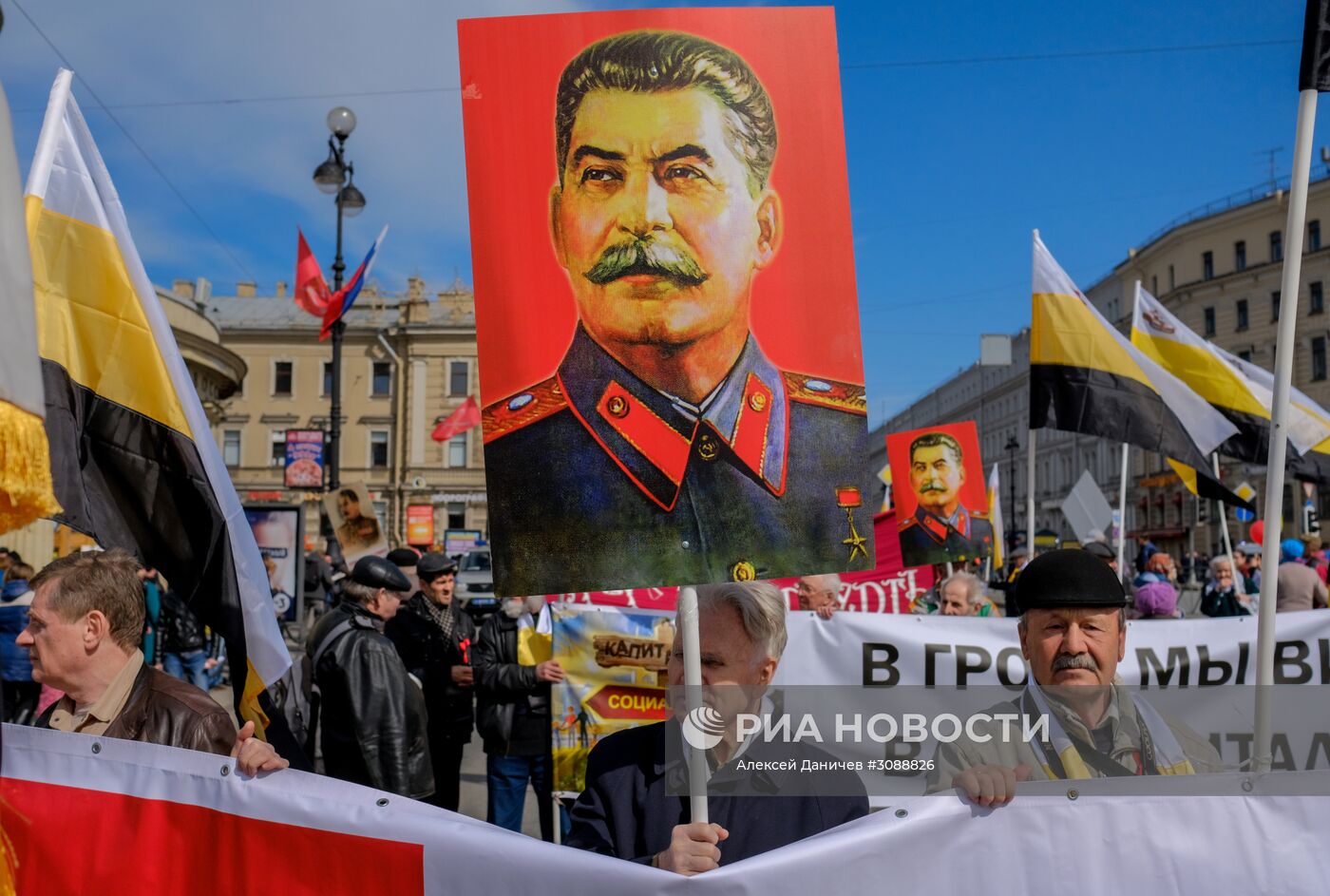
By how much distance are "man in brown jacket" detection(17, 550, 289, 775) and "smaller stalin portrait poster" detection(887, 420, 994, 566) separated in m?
9.42

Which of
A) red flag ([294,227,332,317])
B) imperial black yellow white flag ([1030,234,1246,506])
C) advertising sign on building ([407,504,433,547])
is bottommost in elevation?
advertising sign on building ([407,504,433,547])

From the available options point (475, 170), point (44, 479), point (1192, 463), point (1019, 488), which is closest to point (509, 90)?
point (475, 170)

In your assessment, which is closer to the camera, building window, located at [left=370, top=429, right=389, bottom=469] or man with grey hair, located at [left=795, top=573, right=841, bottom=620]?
man with grey hair, located at [left=795, top=573, right=841, bottom=620]

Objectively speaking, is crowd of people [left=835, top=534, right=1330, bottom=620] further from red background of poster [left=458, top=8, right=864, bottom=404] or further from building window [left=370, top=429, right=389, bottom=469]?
building window [left=370, top=429, right=389, bottom=469]

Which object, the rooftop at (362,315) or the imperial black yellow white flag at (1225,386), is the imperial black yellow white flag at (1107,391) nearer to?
the imperial black yellow white flag at (1225,386)

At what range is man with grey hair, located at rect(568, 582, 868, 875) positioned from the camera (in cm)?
249

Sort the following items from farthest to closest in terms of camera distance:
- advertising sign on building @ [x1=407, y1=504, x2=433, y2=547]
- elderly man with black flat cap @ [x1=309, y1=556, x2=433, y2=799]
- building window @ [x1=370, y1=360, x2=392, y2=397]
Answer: building window @ [x1=370, y1=360, x2=392, y2=397]
advertising sign on building @ [x1=407, y1=504, x2=433, y2=547]
elderly man with black flat cap @ [x1=309, y1=556, x2=433, y2=799]

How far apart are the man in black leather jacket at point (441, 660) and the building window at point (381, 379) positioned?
6067 centimetres

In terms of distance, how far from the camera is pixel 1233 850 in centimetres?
241

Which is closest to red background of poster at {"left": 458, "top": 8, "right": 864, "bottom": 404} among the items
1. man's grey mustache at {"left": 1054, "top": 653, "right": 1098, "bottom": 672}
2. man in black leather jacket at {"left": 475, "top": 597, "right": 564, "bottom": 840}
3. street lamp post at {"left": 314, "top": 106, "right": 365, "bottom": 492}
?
man's grey mustache at {"left": 1054, "top": 653, "right": 1098, "bottom": 672}

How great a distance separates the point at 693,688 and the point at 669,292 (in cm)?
89

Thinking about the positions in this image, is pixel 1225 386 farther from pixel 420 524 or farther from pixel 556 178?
pixel 420 524

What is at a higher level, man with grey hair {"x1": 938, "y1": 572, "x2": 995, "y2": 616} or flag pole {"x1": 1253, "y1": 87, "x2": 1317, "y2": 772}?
flag pole {"x1": 1253, "y1": 87, "x2": 1317, "y2": 772}

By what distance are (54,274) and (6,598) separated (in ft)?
28.3
